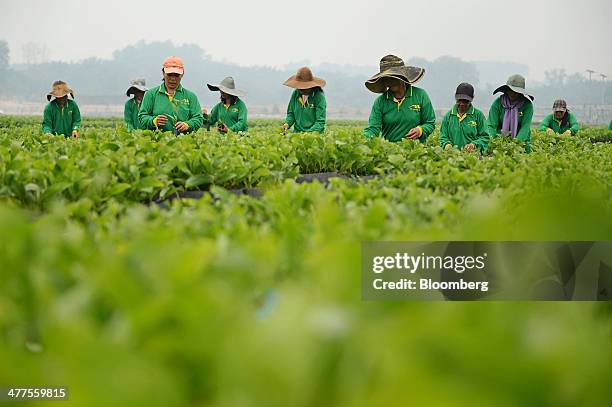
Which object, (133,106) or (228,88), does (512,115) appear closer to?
(228,88)

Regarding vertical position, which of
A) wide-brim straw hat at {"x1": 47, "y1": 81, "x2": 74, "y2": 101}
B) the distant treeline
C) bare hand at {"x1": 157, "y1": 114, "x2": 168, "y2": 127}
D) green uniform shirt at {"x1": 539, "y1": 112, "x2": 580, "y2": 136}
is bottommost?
bare hand at {"x1": 157, "y1": 114, "x2": 168, "y2": 127}

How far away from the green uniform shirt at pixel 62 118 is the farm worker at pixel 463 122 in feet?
17.3

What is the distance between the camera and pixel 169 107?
754 cm

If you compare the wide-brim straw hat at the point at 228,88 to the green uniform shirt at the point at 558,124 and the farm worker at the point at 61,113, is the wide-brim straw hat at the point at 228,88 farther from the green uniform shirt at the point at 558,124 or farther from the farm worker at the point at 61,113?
the green uniform shirt at the point at 558,124

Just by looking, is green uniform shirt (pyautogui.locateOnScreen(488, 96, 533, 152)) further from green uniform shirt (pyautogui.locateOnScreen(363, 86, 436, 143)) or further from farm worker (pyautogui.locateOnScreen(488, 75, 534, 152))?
green uniform shirt (pyautogui.locateOnScreen(363, 86, 436, 143))

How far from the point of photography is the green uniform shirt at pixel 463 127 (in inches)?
299

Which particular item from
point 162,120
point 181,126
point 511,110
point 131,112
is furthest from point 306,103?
point 131,112

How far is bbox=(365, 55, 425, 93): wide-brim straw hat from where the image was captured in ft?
22.0

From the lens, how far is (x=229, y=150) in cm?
421

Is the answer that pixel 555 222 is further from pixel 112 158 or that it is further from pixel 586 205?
pixel 112 158

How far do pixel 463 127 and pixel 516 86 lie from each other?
90cm

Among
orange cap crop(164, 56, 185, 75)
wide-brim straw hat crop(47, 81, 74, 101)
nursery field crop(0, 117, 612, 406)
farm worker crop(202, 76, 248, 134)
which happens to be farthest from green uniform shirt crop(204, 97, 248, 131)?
nursery field crop(0, 117, 612, 406)

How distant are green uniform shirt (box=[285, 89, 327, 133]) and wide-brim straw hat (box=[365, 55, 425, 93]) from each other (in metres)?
2.05

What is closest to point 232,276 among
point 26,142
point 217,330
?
point 217,330
